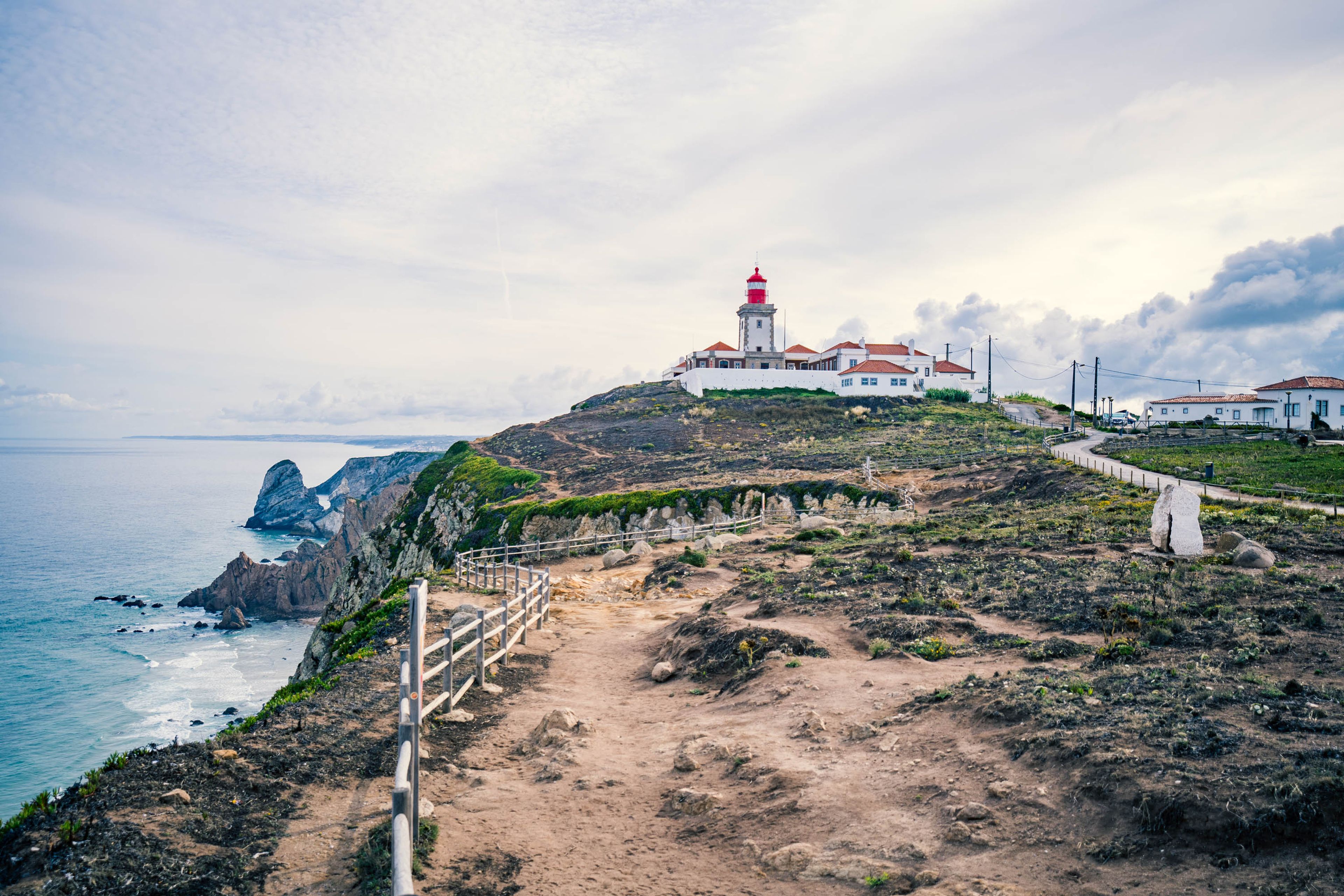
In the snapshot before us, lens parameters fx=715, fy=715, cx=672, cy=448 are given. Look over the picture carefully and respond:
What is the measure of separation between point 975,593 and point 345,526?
263 ft

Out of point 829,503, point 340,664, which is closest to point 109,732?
point 340,664

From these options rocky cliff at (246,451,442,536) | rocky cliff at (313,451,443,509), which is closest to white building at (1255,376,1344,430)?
rocky cliff at (246,451,442,536)

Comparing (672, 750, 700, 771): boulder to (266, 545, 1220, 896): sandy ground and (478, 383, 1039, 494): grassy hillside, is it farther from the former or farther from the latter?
(478, 383, 1039, 494): grassy hillside

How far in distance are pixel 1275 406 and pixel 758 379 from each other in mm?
50920

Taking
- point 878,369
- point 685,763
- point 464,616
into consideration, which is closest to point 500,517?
point 464,616

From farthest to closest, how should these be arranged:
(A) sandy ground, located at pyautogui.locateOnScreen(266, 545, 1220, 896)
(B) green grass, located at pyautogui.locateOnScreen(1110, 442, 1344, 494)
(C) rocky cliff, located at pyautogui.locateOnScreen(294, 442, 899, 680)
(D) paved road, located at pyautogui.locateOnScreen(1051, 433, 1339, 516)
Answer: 1. (C) rocky cliff, located at pyautogui.locateOnScreen(294, 442, 899, 680)
2. (B) green grass, located at pyautogui.locateOnScreen(1110, 442, 1344, 494)
3. (D) paved road, located at pyautogui.locateOnScreen(1051, 433, 1339, 516)
4. (A) sandy ground, located at pyautogui.locateOnScreen(266, 545, 1220, 896)

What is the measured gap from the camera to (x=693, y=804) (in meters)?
7.73

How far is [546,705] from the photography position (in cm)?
1181

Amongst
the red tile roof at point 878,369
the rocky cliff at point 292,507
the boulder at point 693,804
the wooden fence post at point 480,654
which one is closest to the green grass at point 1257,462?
the boulder at point 693,804

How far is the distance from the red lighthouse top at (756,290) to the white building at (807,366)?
0.27 feet

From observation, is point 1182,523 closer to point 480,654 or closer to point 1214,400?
point 480,654

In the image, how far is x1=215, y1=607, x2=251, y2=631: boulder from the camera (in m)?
56.6

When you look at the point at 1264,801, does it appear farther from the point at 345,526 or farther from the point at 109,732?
the point at 345,526

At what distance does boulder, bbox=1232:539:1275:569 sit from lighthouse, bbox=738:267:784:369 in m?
75.4
